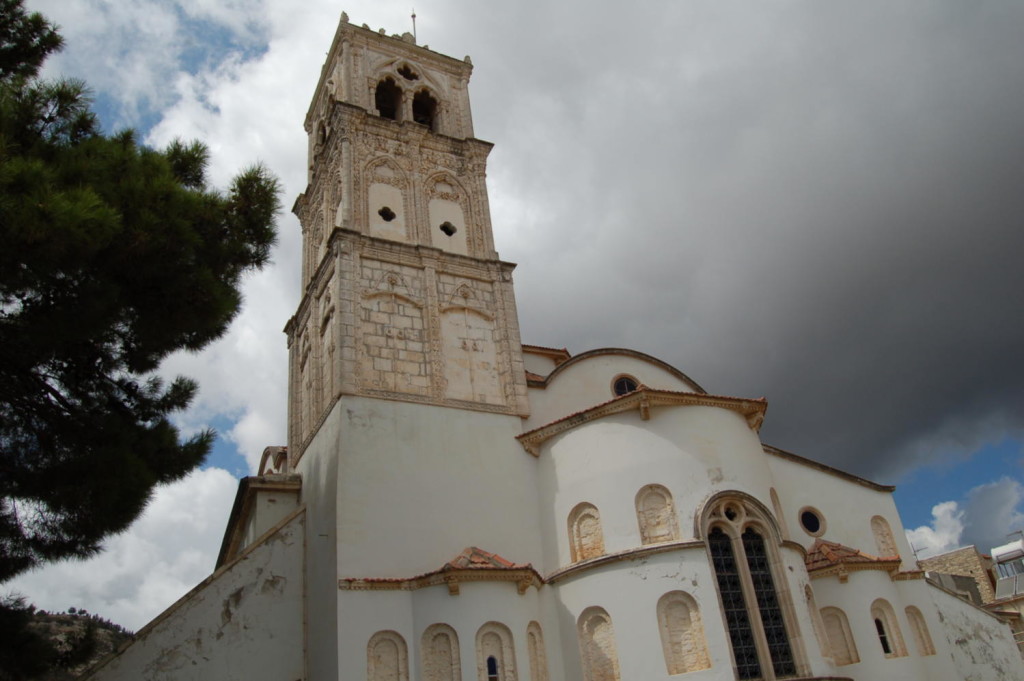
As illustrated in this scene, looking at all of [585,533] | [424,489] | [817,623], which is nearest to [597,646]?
[585,533]

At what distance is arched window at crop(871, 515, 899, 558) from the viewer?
699 inches

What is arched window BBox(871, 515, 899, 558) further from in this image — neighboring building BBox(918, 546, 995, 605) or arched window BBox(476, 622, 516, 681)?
neighboring building BBox(918, 546, 995, 605)

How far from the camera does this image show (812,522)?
1744 cm

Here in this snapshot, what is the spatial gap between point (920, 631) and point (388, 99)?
18648mm

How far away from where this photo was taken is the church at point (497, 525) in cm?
1319

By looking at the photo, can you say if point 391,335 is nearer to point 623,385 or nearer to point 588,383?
point 588,383

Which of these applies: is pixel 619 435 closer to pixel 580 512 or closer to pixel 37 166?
pixel 580 512

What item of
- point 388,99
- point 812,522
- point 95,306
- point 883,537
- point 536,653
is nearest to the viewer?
point 95,306

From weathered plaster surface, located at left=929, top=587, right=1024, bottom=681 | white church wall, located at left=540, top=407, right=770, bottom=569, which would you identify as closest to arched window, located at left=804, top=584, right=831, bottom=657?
white church wall, located at left=540, top=407, right=770, bottom=569

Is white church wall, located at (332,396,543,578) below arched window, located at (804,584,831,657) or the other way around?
the other way around

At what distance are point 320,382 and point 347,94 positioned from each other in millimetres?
8192

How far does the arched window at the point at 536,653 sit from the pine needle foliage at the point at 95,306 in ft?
21.3

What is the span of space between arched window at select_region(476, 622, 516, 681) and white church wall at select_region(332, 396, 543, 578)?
5.26 feet

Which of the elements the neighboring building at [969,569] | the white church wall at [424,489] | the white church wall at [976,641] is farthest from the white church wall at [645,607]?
the neighboring building at [969,569]
